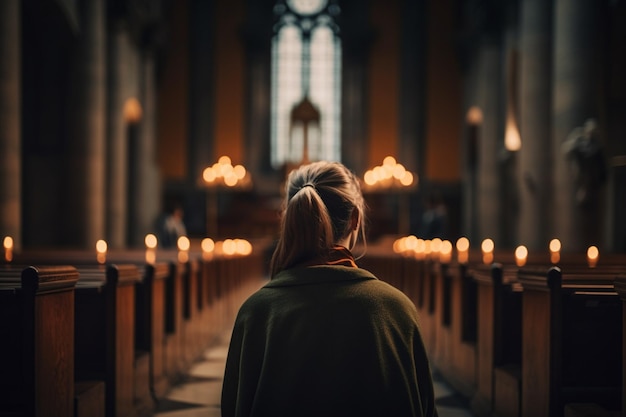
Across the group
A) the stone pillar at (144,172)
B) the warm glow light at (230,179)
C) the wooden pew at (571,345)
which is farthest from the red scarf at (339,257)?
the stone pillar at (144,172)

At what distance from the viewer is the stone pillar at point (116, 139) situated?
17688 millimetres

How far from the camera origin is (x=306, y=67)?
29.6 metres

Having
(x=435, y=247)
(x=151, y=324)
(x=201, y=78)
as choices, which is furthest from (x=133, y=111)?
(x=151, y=324)

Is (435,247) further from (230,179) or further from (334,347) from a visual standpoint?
(334,347)

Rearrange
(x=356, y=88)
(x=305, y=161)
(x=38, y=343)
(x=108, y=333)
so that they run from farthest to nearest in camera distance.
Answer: (x=356, y=88)
(x=305, y=161)
(x=108, y=333)
(x=38, y=343)

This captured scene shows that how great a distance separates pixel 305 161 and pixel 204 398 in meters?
20.4

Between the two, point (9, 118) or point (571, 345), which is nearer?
point (571, 345)

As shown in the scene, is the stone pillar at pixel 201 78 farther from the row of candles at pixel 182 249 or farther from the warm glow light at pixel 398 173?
the row of candles at pixel 182 249

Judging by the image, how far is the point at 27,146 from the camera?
51.8ft

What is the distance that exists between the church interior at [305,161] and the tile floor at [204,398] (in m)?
0.12

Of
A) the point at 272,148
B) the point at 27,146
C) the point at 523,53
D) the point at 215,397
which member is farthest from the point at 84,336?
the point at 272,148

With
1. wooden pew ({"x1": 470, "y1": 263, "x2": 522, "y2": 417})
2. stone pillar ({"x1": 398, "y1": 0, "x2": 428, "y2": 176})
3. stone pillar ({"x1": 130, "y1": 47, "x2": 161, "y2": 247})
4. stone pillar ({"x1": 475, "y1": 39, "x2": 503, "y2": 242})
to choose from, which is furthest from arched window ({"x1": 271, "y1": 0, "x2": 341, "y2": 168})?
wooden pew ({"x1": 470, "y1": 263, "x2": 522, "y2": 417})

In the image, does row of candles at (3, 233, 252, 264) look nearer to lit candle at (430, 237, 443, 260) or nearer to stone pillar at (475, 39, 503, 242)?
lit candle at (430, 237, 443, 260)

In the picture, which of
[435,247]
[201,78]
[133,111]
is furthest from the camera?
[201,78]
